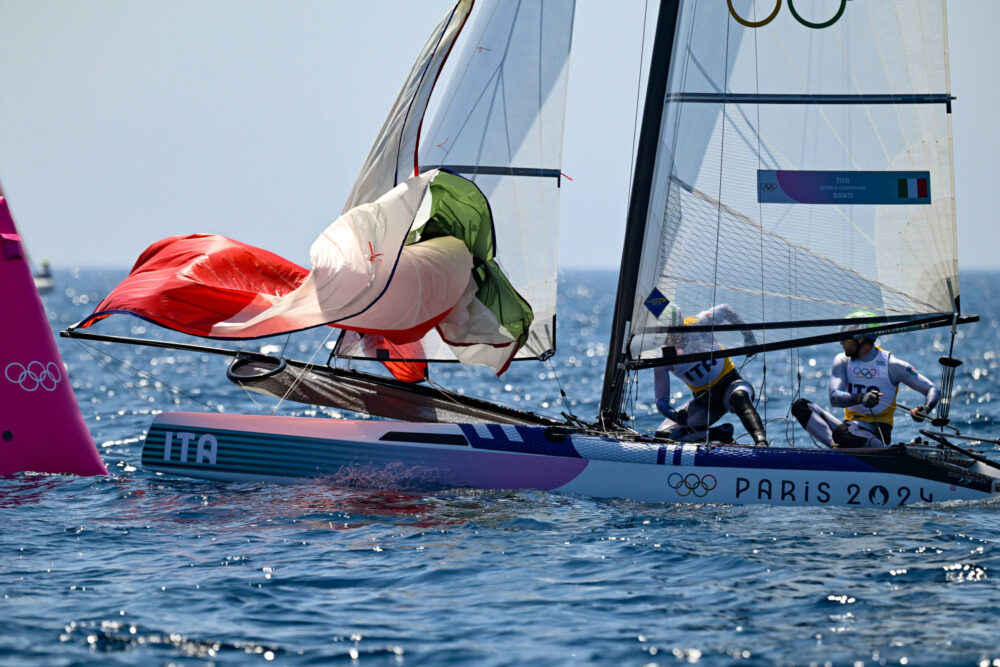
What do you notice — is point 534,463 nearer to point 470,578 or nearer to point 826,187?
point 470,578

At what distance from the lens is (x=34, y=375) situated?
8.36 meters

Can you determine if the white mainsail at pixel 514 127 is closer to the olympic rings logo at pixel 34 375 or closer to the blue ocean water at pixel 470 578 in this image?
the blue ocean water at pixel 470 578

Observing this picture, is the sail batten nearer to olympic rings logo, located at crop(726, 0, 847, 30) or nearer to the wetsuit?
olympic rings logo, located at crop(726, 0, 847, 30)

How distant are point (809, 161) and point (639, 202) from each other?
1.26 m

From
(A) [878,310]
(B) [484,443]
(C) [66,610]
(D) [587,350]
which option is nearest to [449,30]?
(B) [484,443]

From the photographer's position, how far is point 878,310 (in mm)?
7875

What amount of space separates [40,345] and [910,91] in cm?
678

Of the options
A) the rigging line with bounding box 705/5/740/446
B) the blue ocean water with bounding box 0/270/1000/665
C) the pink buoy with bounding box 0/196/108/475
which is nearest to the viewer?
the blue ocean water with bounding box 0/270/1000/665

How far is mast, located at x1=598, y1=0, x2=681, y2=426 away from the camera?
791cm

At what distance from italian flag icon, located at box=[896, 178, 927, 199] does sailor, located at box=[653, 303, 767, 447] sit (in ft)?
4.83

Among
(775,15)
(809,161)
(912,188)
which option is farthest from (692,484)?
(775,15)

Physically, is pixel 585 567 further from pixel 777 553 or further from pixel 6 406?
pixel 6 406

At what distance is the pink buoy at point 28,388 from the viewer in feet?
27.1

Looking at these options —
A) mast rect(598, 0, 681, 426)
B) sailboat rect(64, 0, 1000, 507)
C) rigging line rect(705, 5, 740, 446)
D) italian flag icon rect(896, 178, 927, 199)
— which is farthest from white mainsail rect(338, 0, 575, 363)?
italian flag icon rect(896, 178, 927, 199)
